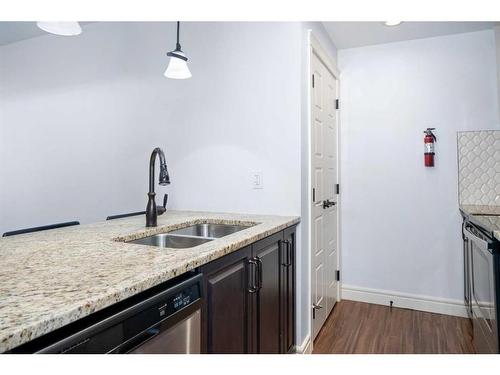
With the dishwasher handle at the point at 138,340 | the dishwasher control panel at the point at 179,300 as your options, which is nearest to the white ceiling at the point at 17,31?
the dishwasher control panel at the point at 179,300

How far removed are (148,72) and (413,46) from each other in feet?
7.26

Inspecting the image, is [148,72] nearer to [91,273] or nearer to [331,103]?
[331,103]

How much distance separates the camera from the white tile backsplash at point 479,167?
2.62 metres

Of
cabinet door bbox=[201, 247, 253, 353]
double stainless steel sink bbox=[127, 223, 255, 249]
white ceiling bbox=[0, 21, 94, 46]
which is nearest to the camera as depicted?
cabinet door bbox=[201, 247, 253, 353]

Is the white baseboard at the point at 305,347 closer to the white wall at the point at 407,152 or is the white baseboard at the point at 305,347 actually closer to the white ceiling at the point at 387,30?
the white wall at the point at 407,152

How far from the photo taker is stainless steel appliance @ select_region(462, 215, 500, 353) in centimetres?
148

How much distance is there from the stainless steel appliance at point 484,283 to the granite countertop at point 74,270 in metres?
1.02

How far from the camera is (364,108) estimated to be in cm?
298

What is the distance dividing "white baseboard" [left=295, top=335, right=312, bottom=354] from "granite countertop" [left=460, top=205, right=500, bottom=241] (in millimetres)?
1224

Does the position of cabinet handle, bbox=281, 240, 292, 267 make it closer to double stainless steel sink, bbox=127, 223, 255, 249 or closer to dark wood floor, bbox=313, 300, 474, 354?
double stainless steel sink, bbox=127, 223, 255, 249

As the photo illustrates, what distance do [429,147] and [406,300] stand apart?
1.32m

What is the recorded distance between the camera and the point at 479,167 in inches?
104

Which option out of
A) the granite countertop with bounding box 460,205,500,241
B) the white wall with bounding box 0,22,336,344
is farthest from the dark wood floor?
the granite countertop with bounding box 460,205,500,241

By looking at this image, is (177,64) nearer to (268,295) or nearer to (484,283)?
(268,295)
